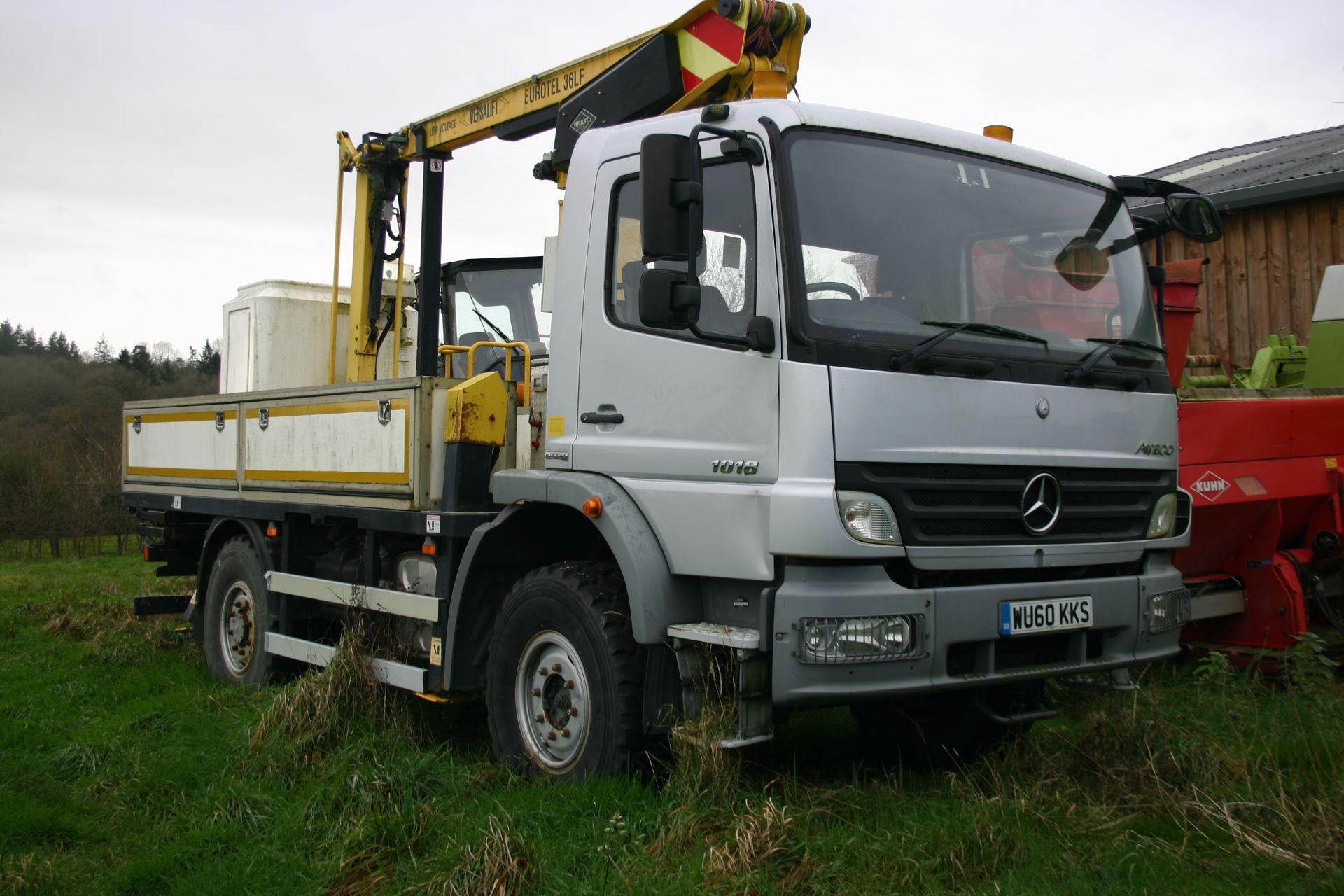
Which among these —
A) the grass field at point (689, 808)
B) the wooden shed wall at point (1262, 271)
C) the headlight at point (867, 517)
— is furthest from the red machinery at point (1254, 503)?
the wooden shed wall at point (1262, 271)

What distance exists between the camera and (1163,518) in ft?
17.0

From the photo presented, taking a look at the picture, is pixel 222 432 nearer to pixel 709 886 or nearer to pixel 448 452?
pixel 448 452

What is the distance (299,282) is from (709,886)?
6451 mm

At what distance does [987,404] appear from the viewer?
4.49 m

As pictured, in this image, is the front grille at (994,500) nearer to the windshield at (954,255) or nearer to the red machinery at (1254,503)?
the windshield at (954,255)

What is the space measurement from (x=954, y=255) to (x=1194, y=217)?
1509 mm

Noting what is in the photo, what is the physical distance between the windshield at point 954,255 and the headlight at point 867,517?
1.84ft

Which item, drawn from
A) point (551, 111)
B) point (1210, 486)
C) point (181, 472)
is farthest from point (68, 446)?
point (1210, 486)

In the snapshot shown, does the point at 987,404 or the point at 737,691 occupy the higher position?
the point at 987,404

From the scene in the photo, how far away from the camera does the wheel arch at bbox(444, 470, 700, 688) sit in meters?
4.61

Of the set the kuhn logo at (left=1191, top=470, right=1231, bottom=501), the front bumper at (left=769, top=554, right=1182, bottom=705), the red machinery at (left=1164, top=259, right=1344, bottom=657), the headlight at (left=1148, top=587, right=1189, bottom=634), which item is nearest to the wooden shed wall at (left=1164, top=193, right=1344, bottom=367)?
the red machinery at (left=1164, top=259, right=1344, bottom=657)

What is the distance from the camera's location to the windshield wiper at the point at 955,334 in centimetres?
432

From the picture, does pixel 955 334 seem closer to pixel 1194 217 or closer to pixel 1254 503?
pixel 1194 217

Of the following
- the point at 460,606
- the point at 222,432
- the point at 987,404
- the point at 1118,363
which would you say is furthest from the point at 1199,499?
the point at 222,432
